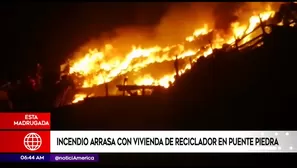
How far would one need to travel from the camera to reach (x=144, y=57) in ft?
9.07

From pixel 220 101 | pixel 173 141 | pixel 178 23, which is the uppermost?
pixel 178 23

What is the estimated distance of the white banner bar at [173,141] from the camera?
2646 mm

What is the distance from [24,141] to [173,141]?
1005 millimetres

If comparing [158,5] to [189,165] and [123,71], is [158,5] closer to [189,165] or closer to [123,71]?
[123,71]

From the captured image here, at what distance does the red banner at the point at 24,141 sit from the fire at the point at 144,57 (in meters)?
0.33

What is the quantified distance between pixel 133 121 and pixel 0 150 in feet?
3.02

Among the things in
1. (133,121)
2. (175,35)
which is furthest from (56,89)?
(175,35)

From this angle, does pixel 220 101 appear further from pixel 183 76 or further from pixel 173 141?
pixel 173 141

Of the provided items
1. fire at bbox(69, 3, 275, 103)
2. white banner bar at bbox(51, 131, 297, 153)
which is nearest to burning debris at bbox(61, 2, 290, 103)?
fire at bbox(69, 3, 275, 103)

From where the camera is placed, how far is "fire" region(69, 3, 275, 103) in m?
2.74

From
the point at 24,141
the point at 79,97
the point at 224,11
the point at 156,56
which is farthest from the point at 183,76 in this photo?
the point at 24,141

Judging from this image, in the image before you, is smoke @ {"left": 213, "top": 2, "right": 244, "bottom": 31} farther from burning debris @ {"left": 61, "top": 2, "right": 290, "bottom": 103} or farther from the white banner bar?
the white banner bar

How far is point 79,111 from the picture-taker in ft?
8.96

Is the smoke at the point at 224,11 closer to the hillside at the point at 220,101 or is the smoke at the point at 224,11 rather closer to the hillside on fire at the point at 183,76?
the hillside on fire at the point at 183,76
